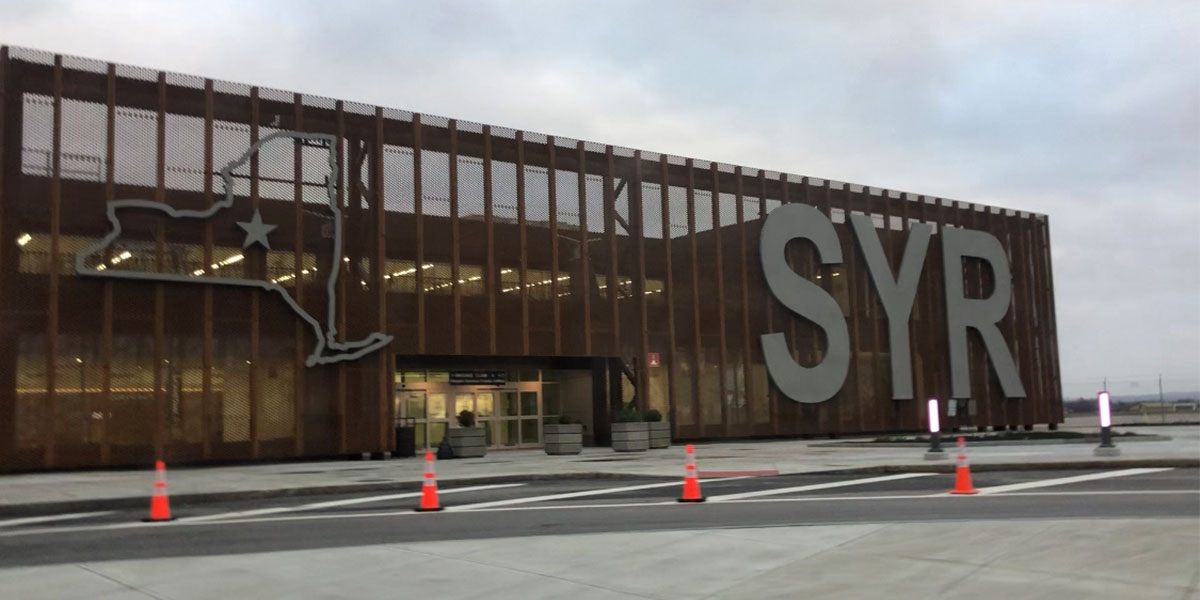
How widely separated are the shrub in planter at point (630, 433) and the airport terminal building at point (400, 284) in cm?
225

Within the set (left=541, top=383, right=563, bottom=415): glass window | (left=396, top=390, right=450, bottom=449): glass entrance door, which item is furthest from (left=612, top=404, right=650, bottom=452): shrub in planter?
(left=396, top=390, right=450, bottom=449): glass entrance door

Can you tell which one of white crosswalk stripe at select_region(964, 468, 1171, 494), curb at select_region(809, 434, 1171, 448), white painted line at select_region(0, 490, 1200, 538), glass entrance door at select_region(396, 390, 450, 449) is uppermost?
glass entrance door at select_region(396, 390, 450, 449)

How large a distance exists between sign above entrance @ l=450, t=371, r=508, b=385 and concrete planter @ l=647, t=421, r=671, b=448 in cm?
523

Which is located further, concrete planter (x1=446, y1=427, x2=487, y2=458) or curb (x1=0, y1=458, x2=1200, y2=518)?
concrete planter (x1=446, y1=427, x2=487, y2=458)

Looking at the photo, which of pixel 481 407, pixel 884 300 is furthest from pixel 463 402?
pixel 884 300

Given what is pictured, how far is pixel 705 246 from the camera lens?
37.4m

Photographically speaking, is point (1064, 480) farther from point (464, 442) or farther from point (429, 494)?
point (464, 442)

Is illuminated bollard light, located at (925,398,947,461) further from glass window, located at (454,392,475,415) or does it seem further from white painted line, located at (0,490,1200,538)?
glass window, located at (454,392,475,415)

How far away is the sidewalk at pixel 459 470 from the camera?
1775 centimetres

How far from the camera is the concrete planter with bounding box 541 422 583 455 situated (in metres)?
30.5

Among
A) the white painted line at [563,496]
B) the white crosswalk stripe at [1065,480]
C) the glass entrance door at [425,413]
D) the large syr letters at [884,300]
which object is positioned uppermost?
the large syr letters at [884,300]

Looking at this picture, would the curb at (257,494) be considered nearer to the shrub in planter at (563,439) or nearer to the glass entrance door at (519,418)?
the shrub in planter at (563,439)

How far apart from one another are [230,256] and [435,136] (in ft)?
23.8

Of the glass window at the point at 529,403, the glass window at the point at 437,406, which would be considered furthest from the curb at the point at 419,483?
the glass window at the point at 529,403
